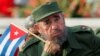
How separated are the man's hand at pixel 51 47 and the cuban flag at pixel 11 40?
1026 millimetres

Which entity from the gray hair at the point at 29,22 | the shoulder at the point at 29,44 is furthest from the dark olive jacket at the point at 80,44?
the gray hair at the point at 29,22

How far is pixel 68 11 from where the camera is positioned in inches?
495

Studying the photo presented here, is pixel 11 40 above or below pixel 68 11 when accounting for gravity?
below

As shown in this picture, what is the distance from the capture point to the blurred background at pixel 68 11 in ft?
40.9

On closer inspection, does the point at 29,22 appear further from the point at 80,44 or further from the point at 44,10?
the point at 80,44

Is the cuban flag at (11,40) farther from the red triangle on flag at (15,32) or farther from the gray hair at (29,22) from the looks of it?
the gray hair at (29,22)

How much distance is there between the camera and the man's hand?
17.1ft

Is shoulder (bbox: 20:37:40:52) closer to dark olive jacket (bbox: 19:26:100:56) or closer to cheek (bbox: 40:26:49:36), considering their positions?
dark olive jacket (bbox: 19:26:100:56)

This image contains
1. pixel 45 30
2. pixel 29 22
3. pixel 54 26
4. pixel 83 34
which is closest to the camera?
pixel 54 26

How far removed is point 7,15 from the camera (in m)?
13.3

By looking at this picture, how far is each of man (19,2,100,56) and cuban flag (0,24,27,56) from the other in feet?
2.61

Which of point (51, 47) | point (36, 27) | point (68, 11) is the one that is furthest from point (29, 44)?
point (68, 11)

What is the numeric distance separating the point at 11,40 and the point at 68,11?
243 inches

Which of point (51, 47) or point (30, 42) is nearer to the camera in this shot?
point (51, 47)
